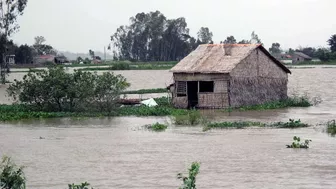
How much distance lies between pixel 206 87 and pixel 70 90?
5956mm

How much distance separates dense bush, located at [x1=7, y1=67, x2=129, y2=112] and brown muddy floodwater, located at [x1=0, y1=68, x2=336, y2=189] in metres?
1.35

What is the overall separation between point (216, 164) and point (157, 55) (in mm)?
69999

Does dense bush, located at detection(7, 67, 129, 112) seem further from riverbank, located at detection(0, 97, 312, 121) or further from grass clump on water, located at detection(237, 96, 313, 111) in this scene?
grass clump on water, located at detection(237, 96, 313, 111)

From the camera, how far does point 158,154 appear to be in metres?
13.9

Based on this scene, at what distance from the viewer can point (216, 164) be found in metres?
12.6

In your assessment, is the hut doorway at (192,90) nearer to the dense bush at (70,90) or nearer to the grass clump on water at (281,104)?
the grass clump on water at (281,104)

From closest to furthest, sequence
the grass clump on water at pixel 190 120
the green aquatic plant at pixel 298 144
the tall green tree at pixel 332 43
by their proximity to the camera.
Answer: the green aquatic plant at pixel 298 144
the grass clump on water at pixel 190 120
the tall green tree at pixel 332 43

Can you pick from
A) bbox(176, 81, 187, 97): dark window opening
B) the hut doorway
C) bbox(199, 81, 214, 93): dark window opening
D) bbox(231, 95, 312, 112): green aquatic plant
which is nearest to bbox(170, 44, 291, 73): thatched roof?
bbox(176, 81, 187, 97): dark window opening

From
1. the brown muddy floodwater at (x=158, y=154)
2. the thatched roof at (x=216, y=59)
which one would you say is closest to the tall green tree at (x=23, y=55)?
the thatched roof at (x=216, y=59)

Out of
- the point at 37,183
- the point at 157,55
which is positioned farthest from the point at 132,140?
the point at 157,55

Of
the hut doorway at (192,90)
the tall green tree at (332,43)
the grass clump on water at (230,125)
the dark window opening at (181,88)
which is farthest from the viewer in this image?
the tall green tree at (332,43)

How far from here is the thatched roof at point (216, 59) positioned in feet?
75.1

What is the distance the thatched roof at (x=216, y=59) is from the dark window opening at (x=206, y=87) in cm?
121

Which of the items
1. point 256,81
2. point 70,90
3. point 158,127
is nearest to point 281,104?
point 256,81
